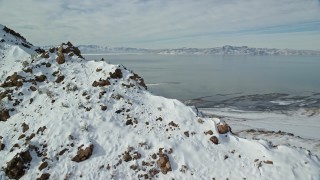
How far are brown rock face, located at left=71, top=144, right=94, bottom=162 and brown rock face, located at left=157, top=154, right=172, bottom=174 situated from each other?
3146 mm

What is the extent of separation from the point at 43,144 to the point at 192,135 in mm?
7047

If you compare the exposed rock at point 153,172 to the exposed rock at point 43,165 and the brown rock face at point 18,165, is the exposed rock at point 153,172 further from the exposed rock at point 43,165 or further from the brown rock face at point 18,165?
the brown rock face at point 18,165

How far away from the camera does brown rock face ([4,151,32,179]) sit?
11.8 metres

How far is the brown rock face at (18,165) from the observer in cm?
1183

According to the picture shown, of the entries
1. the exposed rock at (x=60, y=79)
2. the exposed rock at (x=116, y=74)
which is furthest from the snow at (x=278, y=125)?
the exposed rock at (x=60, y=79)

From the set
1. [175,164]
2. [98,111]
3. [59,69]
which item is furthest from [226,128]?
[59,69]

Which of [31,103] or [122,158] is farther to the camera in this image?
[31,103]

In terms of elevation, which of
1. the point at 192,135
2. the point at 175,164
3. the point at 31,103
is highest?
the point at 31,103

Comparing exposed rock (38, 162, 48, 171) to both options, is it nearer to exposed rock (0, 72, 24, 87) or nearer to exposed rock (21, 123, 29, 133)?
exposed rock (21, 123, 29, 133)

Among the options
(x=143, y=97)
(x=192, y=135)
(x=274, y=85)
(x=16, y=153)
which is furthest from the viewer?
(x=274, y=85)

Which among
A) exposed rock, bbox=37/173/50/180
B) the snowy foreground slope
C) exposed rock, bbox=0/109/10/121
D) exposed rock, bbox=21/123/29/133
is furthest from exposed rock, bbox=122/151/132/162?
exposed rock, bbox=0/109/10/121

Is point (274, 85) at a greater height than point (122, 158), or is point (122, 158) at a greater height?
point (122, 158)

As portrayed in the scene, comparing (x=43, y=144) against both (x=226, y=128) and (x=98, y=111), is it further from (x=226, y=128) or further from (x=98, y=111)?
(x=226, y=128)

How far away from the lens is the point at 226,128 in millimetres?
14117
